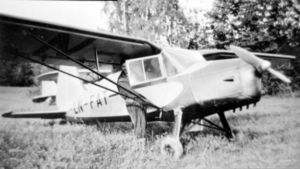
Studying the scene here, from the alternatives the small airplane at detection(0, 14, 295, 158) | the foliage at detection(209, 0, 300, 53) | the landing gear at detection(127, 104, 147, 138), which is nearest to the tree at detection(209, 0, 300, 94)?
the foliage at detection(209, 0, 300, 53)

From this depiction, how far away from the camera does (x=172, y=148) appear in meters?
3.62

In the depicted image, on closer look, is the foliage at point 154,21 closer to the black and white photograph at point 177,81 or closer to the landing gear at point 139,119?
A: the black and white photograph at point 177,81

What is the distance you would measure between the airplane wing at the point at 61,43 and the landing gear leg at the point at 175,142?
1.14 meters

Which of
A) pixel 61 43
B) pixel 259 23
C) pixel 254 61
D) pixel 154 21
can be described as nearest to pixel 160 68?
pixel 254 61

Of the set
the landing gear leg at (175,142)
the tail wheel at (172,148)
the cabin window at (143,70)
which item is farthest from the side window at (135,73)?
the tail wheel at (172,148)

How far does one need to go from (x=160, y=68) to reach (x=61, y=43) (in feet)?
5.30

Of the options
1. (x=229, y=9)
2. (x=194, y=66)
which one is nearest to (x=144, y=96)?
(x=194, y=66)

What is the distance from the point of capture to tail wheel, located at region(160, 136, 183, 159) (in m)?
3.53

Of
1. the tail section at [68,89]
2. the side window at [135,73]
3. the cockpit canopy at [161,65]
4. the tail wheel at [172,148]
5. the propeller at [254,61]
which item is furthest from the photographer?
the tail section at [68,89]

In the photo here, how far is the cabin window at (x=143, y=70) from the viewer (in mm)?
4188

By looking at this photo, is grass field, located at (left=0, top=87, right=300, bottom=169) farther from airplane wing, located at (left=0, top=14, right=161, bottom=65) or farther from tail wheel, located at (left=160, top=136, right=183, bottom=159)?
airplane wing, located at (left=0, top=14, right=161, bottom=65)

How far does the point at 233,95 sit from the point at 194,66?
708 millimetres

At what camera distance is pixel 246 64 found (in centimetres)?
333

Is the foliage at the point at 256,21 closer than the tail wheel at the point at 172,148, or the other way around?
the tail wheel at the point at 172,148
